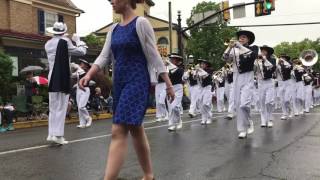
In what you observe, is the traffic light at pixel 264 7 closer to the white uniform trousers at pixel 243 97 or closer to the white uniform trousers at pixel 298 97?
the white uniform trousers at pixel 298 97

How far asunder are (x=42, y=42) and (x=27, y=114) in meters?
11.2

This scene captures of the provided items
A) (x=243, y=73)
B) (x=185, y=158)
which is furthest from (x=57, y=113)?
(x=243, y=73)

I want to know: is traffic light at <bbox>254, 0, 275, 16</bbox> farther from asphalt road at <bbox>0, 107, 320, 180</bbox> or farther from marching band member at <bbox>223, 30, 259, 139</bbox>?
marching band member at <bbox>223, 30, 259, 139</bbox>

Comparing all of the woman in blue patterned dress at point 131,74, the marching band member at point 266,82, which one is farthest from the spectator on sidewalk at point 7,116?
the woman in blue patterned dress at point 131,74

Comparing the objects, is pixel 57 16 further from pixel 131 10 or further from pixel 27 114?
pixel 131 10

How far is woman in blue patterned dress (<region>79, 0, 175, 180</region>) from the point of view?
4.98m

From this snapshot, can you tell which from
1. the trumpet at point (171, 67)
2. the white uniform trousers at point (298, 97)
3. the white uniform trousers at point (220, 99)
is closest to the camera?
the trumpet at point (171, 67)

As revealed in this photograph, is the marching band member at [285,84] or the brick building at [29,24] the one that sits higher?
the brick building at [29,24]

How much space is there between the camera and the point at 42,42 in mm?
27875

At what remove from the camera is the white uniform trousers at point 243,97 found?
1015 cm

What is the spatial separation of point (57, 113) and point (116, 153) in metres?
4.56

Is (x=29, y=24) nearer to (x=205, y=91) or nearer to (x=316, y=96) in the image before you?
(x=205, y=91)

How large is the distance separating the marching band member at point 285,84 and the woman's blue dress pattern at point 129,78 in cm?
1219

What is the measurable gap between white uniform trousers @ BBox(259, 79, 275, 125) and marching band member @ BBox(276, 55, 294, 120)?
3.19 meters
